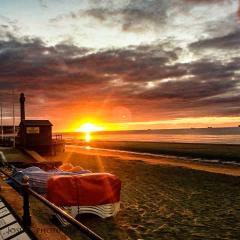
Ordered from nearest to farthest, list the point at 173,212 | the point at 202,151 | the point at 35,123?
the point at 173,212 < the point at 35,123 < the point at 202,151

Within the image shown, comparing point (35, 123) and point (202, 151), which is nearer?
point (35, 123)

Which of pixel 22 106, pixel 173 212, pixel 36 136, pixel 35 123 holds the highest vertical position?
pixel 22 106

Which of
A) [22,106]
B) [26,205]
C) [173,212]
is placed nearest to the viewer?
[26,205]

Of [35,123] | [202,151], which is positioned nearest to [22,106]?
[35,123]

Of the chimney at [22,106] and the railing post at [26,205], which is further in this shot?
the chimney at [22,106]

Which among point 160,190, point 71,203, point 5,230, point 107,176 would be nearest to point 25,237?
point 5,230

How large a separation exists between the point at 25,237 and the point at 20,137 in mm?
39003

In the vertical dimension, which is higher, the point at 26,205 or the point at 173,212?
the point at 26,205

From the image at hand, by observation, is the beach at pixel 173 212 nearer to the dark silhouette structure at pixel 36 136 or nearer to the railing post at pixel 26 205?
the railing post at pixel 26 205

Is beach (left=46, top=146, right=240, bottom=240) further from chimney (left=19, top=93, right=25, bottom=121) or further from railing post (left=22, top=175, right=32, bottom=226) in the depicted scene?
chimney (left=19, top=93, right=25, bottom=121)

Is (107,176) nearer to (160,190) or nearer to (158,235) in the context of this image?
(158,235)

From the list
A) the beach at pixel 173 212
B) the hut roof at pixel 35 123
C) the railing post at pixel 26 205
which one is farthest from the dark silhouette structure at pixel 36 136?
the railing post at pixel 26 205

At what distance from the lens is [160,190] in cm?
2058

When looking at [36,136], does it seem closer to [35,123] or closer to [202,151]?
[35,123]
